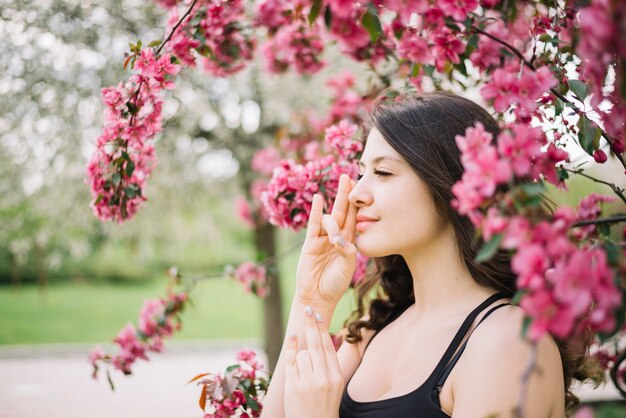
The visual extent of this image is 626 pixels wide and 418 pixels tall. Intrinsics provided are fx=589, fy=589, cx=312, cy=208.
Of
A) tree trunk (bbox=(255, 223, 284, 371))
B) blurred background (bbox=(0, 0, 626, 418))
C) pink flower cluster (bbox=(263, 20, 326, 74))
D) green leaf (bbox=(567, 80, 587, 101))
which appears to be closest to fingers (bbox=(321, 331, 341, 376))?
green leaf (bbox=(567, 80, 587, 101))

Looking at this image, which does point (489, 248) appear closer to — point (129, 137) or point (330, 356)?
point (330, 356)

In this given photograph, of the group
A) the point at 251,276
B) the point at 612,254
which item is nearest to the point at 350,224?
the point at 612,254

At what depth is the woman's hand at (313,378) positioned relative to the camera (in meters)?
1.59

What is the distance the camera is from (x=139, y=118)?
1.83 metres

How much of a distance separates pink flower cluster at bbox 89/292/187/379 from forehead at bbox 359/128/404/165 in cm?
134

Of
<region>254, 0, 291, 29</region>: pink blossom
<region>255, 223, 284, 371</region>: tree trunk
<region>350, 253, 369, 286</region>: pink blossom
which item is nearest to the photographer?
<region>254, 0, 291, 29</region>: pink blossom

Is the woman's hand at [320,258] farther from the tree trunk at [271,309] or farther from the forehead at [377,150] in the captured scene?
the tree trunk at [271,309]

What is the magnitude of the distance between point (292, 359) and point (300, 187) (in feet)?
2.08

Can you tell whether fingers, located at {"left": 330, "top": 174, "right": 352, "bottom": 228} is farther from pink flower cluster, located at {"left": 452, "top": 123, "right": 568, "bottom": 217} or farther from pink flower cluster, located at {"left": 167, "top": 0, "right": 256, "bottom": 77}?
pink flower cluster, located at {"left": 452, "top": 123, "right": 568, "bottom": 217}

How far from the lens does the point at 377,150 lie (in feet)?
5.75

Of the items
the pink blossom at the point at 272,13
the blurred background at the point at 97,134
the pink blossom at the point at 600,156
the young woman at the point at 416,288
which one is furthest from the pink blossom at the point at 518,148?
the blurred background at the point at 97,134

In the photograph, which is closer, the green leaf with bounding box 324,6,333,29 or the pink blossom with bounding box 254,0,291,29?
the green leaf with bounding box 324,6,333,29

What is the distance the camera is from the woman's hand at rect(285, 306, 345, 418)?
62.6 inches

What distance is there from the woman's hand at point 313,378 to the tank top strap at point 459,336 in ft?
0.90
